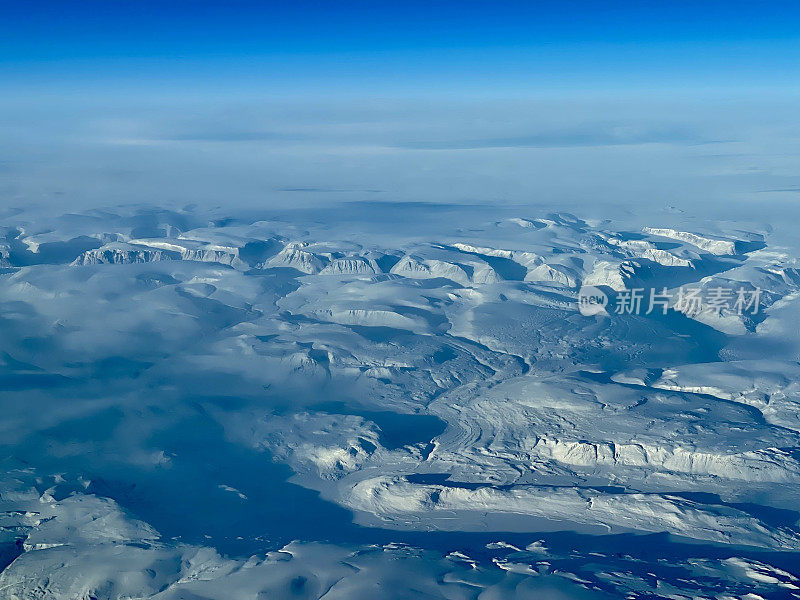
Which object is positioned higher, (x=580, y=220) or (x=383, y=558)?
(x=580, y=220)

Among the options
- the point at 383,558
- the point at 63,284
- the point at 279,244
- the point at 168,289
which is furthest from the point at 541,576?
the point at 279,244

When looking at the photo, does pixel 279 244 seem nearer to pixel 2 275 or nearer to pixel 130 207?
pixel 2 275

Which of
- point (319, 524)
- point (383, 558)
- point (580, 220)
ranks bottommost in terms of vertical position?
point (319, 524)

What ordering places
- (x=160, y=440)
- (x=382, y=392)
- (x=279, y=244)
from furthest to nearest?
(x=279, y=244), (x=382, y=392), (x=160, y=440)

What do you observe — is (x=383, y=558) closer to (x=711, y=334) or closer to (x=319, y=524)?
(x=319, y=524)

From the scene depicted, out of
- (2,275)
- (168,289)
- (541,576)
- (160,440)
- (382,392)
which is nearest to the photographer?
(541,576)

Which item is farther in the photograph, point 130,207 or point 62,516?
point 130,207
